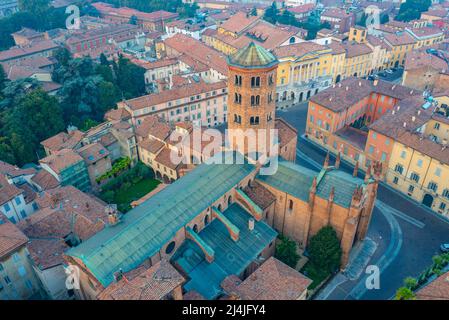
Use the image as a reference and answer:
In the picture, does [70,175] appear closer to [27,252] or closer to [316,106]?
[27,252]

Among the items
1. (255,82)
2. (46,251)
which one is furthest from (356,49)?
(46,251)

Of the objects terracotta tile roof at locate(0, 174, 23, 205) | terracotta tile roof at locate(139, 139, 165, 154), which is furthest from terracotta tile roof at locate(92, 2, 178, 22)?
terracotta tile roof at locate(0, 174, 23, 205)

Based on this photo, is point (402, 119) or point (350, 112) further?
point (350, 112)

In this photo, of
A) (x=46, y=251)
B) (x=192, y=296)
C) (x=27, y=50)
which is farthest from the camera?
(x=27, y=50)

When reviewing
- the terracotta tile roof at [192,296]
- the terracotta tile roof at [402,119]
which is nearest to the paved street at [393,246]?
the terracotta tile roof at [402,119]

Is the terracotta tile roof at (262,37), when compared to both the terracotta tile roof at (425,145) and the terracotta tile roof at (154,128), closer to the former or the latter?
the terracotta tile roof at (154,128)

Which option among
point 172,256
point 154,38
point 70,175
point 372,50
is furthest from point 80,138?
point 372,50

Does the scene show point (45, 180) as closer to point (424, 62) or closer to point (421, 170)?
point (421, 170)
